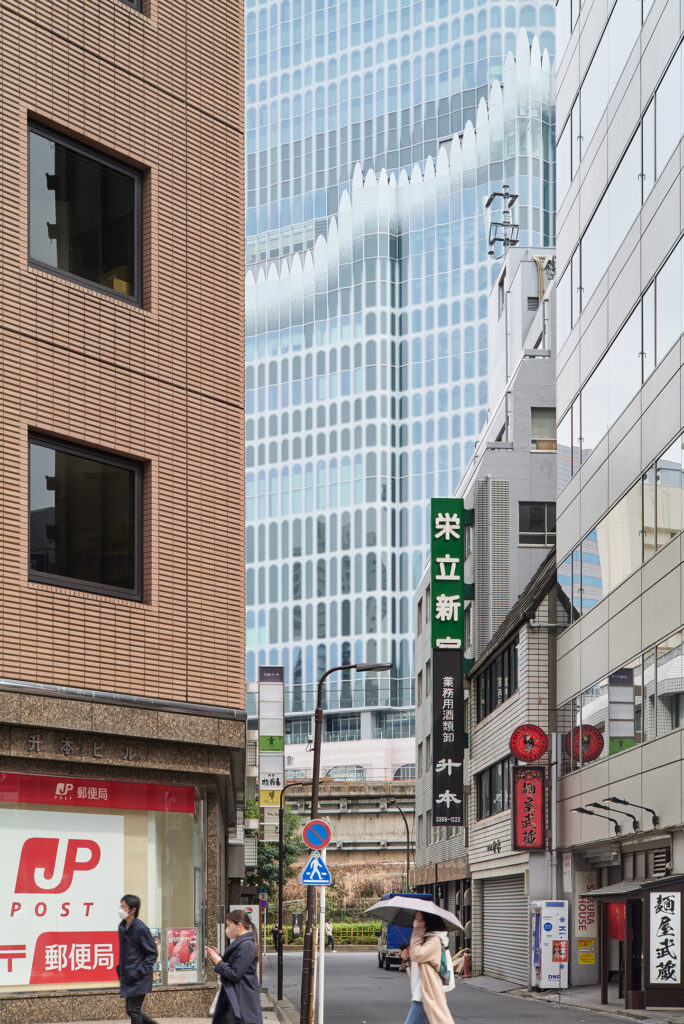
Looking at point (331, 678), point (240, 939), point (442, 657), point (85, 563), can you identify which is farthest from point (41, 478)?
point (331, 678)

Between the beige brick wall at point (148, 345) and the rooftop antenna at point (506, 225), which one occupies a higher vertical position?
the rooftop antenna at point (506, 225)

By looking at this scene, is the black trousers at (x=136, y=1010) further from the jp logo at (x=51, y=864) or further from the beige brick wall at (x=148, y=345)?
Answer: the beige brick wall at (x=148, y=345)

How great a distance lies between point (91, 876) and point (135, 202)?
8.85 m

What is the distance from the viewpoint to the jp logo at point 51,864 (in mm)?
16844

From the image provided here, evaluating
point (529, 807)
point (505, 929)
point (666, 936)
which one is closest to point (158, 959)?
point (666, 936)

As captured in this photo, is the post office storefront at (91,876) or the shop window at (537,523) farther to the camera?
the shop window at (537,523)

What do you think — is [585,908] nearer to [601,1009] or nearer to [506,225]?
[601,1009]

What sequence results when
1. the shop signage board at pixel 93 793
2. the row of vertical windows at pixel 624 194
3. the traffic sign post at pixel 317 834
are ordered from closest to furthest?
the shop signage board at pixel 93 793
the traffic sign post at pixel 317 834
the row of vertical windows at pixel 624 194

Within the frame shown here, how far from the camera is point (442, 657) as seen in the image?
167 ft

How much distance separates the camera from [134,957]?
13.9m

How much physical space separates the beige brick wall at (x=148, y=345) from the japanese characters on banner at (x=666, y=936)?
10.6m

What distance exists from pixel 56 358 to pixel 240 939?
8.74 metres

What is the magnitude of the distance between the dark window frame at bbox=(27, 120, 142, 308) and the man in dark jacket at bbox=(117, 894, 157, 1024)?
814 cm

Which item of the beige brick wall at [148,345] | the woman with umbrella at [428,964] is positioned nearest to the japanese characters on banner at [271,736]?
the beige brick wall at [148,345]
